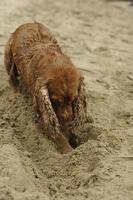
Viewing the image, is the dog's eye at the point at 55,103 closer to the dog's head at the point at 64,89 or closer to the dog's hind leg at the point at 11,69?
the dog's head at the point at 64,89

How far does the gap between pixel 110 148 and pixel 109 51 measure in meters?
3.18

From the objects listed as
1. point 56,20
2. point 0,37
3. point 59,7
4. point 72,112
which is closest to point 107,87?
point 72,112

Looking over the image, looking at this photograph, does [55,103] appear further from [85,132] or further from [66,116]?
[85,132]

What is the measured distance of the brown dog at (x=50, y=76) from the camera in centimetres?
542

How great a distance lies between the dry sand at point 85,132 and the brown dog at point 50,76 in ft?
0.94

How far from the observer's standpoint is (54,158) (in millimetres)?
5504

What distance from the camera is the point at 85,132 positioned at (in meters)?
5.94

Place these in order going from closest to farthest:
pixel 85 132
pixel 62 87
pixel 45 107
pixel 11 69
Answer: pixel 62 87 < pixel 45 107 < pixel 85 132 < pixel 11 69

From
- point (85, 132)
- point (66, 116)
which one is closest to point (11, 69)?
point (85, 132)

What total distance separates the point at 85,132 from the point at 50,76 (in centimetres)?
85

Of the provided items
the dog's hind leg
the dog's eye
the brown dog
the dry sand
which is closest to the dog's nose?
the brown dog

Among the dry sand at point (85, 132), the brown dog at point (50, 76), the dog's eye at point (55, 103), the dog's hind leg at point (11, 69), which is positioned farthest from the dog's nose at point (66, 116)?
the dog's hind leg at point (11, 69)

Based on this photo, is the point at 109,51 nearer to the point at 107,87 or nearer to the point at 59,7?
the point at 107,87

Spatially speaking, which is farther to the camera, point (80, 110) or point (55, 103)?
point (80, 110)
